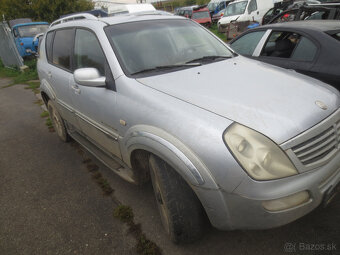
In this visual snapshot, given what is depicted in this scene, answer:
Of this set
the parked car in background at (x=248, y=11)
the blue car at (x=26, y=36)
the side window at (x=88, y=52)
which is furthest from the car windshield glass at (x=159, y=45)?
the blue car at (x=26, y=36)

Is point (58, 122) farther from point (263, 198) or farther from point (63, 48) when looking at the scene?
point (263, 198)

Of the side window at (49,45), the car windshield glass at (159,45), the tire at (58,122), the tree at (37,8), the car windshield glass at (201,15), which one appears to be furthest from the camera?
the tree at (37,8)

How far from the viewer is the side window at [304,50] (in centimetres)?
306

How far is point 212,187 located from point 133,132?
77 cm

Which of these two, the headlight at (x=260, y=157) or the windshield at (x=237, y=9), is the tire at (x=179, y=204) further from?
the windshield at (x=237, y=9)

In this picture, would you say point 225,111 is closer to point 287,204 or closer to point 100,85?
point 287,204

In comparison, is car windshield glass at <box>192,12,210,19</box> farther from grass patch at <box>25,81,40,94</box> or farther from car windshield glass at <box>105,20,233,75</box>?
car windshield glass at <box>105,20,233,75</box>

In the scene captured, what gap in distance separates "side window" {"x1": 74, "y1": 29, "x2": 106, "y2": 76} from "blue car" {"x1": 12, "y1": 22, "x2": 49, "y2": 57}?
10.6 metres

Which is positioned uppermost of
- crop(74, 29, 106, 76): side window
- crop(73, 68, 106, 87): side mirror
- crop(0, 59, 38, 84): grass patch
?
crop(74, 29, 106, 76): side window

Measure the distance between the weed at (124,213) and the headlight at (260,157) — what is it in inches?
54.1

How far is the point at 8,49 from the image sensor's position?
451 inches

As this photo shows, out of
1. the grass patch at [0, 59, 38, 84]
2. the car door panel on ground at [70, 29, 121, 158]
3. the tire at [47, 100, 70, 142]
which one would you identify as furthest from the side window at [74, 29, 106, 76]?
the grass patch at [0, 59, 38, 84]

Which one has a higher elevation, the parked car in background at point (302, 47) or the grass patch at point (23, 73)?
the parked car in background at point (302, 47)

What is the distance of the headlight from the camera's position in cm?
139
